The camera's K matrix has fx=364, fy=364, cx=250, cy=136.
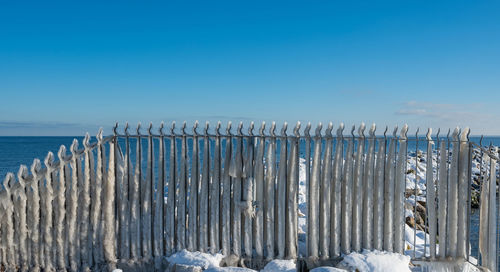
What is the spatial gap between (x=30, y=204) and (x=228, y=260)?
335cm

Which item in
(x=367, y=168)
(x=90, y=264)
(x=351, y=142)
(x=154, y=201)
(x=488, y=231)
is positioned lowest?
(x=90, y=264)

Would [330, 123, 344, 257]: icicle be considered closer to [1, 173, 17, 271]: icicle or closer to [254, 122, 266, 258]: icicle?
[254, 122, 266, 258]: icicle

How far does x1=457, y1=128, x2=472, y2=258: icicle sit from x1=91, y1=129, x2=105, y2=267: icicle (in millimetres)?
5874

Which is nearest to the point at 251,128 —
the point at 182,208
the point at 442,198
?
the point at 182,208

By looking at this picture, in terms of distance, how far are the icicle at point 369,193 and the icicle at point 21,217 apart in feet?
18.0

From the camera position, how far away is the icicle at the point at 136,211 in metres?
6.10

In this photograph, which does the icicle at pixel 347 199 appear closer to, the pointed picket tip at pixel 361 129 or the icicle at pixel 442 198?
the pointed picket tip at pixel 361 129

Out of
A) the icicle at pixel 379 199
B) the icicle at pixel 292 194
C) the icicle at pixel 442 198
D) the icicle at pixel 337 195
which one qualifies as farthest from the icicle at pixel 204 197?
the icicle at pixel 442 198

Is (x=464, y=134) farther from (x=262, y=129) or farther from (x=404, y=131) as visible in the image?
(x=262, y=129)

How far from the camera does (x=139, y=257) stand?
6.18 metres

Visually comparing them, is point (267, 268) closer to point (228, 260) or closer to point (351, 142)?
point (228, 260)

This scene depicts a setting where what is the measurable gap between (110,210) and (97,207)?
21cm

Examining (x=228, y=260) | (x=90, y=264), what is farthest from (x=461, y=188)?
(x=90, y=264)

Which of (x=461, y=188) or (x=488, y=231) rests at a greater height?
(x=461, y=188)
